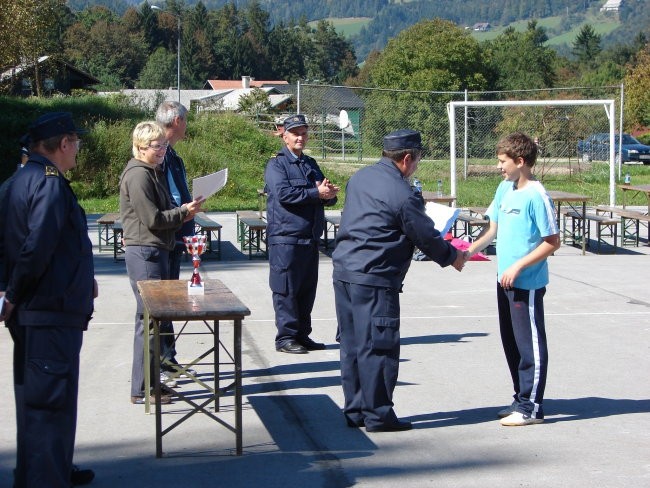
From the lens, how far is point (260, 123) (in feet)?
104

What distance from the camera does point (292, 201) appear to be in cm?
876

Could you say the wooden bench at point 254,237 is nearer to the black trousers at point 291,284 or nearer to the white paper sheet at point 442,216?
the black trousers at point 291,284

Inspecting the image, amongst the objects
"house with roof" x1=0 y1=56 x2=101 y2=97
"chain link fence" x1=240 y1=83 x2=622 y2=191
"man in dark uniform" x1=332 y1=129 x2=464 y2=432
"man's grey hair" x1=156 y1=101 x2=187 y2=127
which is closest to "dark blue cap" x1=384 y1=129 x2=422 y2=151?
"man in dark uniform" x1=332 y1=129 x2=464 y2=432

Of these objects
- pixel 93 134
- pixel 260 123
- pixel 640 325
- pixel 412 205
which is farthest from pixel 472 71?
pixel 412 205

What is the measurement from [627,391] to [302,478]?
3111 mm

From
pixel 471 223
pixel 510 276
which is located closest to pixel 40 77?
pixel 471 223

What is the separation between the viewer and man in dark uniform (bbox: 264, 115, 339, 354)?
8812mm

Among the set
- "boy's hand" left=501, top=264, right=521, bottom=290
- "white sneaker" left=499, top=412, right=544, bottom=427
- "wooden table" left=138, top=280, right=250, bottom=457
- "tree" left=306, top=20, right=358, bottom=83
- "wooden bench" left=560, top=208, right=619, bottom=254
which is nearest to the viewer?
"wooden table" left=138, top=280, right=250, bottom=457

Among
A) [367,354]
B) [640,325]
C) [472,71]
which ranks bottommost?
[640,325]

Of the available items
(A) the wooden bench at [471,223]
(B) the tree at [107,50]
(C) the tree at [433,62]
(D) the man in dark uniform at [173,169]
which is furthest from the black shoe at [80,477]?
(B) the tree at [107,50]

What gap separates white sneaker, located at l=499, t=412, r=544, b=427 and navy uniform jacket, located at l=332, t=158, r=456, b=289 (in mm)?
1115

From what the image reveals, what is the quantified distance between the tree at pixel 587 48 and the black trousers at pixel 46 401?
109m

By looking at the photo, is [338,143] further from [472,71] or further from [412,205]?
[472,71]

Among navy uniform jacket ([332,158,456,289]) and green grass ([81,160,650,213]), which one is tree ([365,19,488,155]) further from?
navy uniform jacket ([332,158,456,289])
